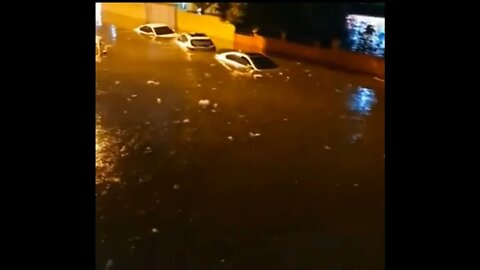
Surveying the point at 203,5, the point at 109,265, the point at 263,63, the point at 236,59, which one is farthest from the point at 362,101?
the point at 203,5

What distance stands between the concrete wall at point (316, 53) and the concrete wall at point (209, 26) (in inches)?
10.1

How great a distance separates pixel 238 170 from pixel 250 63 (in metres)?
3.07

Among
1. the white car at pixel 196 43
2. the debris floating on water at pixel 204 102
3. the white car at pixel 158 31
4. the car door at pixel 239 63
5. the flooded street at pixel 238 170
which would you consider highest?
the white car at pixel 158 31

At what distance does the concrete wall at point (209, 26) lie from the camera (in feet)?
32.3

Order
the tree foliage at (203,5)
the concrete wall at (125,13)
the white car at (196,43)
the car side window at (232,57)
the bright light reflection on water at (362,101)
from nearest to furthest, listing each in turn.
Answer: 1. the bright light reflection on water at (362,101)
2. the car side window at (232,57)
3. the white car at (196,43)
4. the concrete wall at (125,13)
5. the tree foliage at (203,5)

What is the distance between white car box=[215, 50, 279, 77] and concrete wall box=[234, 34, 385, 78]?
A: 33.6 inches

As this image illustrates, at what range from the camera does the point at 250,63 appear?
7566mm

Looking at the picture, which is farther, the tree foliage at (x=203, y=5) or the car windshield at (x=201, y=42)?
the tree foliage at (x=203, y=5)

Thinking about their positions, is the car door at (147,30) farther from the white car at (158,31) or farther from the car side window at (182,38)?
the car side window at (182,38)

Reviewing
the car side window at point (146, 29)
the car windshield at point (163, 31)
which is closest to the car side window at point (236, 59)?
the car windshield at point (163, 31)

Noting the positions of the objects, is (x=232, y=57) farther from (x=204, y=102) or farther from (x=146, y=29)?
(x=146, y=29)
